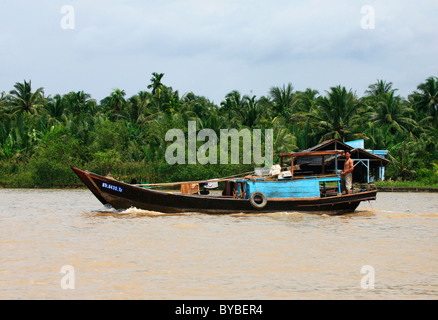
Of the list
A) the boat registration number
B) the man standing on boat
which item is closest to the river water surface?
the boat registration number

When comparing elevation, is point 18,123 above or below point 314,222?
above

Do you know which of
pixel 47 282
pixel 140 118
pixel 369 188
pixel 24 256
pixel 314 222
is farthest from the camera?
pixel 140 118

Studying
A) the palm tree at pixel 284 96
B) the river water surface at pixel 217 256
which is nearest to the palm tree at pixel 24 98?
the palm tree at pixel 284 96

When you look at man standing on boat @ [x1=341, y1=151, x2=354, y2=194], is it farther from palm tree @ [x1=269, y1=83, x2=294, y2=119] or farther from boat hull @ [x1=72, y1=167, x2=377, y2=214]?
palm tree @ [x1=269, y1=83, x2=294, y2=119]

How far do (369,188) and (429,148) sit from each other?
88.9ft

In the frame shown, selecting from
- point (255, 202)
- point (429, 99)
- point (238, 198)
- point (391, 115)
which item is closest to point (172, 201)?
point (238, 198)

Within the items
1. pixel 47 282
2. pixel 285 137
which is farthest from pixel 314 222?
pixel 285 137

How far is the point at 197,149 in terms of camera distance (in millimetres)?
45125

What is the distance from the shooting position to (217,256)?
12008 millimetres

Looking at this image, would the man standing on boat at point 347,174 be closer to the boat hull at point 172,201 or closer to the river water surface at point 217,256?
the boat hull at point 172,201

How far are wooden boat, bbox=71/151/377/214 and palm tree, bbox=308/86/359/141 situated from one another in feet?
81.9

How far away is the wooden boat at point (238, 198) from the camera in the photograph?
1967 centimetres

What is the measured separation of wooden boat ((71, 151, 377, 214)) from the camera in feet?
64.5
